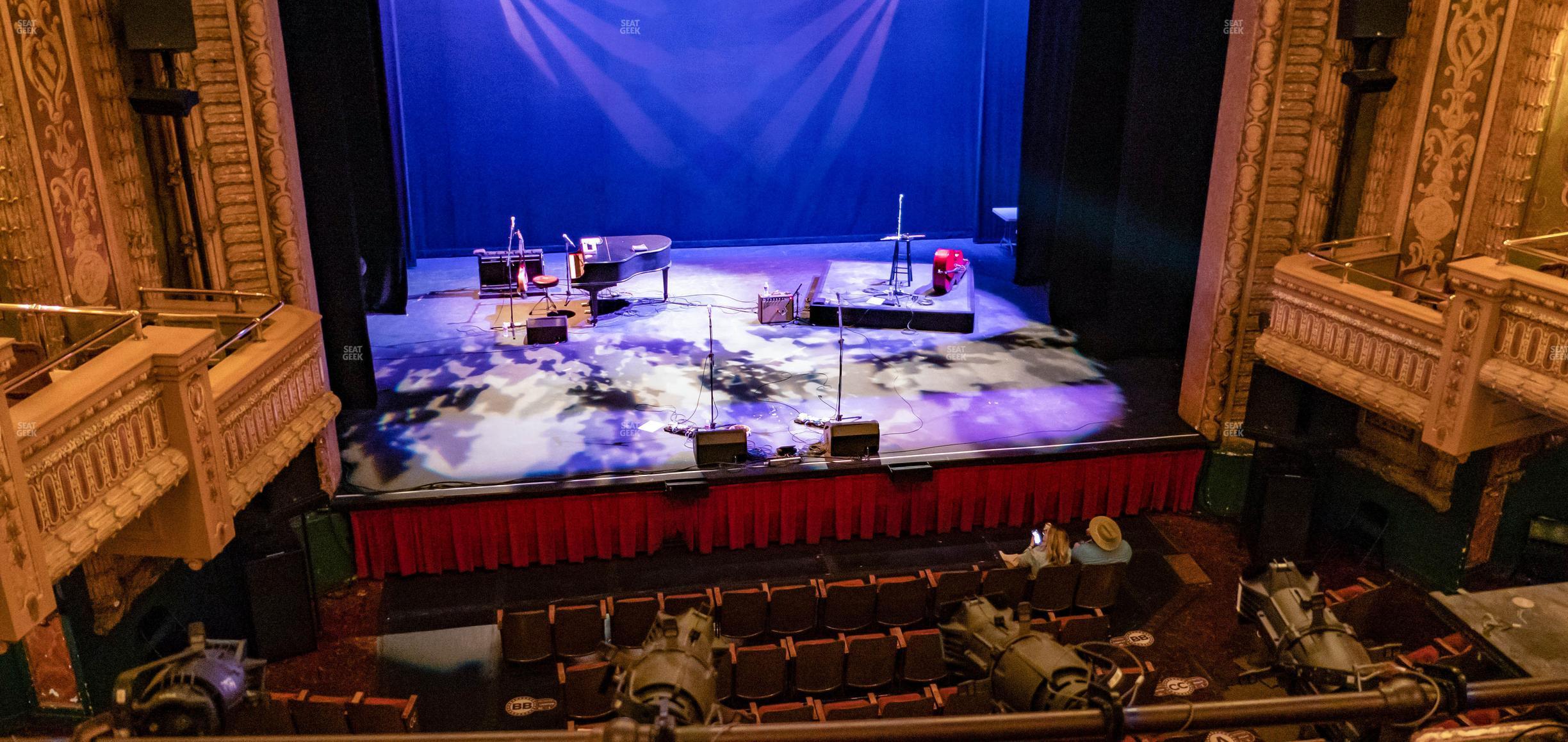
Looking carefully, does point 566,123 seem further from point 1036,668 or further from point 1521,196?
point 1036,668

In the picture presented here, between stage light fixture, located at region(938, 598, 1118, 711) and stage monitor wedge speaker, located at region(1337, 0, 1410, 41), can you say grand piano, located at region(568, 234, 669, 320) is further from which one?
stage light fixture, located at region(938, 598, 1118, 711)

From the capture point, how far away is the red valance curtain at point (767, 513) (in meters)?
8.72

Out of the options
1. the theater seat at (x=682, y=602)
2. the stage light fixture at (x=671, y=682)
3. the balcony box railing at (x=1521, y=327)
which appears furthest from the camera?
the theater seat at (x=682, y=602)

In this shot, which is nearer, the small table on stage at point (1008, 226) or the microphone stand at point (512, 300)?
the microphone stand at point (512, 300)

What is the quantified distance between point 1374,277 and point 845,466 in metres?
4.09

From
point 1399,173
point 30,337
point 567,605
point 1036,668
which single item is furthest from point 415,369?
point 1036,668

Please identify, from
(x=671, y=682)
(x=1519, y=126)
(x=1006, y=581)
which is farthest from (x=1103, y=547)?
(x=671, y=682)

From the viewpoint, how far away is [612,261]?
476 inches

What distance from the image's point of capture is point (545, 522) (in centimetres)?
881

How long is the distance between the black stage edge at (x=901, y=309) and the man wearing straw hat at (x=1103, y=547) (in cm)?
433

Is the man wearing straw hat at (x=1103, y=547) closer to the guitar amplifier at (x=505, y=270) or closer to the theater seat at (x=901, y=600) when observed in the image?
the theater seat at (x=901, y=600)

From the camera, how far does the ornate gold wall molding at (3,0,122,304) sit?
242 inches

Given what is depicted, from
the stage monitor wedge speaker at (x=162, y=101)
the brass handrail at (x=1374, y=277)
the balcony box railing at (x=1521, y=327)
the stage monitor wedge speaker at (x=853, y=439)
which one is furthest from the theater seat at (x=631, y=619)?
the balcony box railing at (x=1521, y=327)

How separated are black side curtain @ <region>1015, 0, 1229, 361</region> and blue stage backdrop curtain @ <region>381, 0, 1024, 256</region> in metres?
2.66
